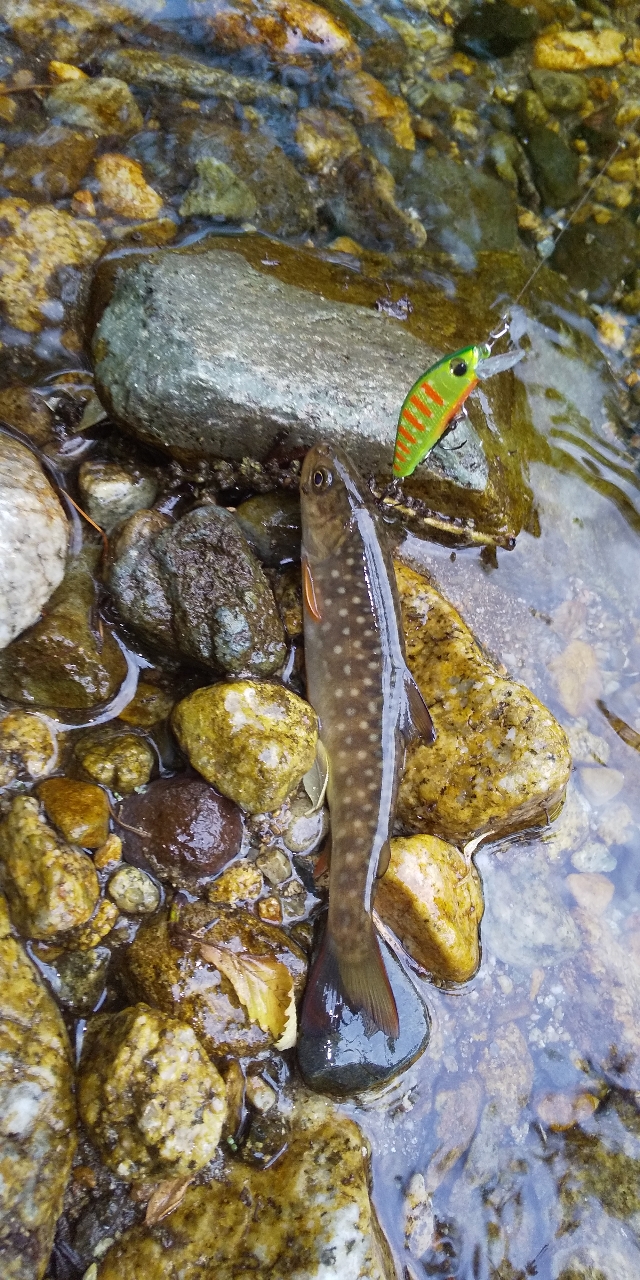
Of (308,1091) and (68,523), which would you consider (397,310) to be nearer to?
(68,523)

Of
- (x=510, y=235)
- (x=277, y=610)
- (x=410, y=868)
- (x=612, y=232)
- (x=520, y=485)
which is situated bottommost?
(x=410, y=868)

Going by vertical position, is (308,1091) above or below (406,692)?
below

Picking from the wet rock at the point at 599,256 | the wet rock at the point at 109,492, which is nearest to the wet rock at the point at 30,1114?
the wet rock at the point at 109,492

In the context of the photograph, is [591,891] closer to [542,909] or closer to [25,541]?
[542,909]

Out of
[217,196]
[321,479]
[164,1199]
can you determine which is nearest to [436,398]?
[321,479]

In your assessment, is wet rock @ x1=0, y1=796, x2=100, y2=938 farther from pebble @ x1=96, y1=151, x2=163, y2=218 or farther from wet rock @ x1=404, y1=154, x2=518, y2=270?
wet rock @ x1=404, y1=154, x2=518, y2=270

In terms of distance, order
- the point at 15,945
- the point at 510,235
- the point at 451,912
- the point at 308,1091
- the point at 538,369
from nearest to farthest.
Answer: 1. the point at 15,945
2. the point at 308,1091
3. the point at 451,912
4. the point at 538,369
5. the point at 510,235

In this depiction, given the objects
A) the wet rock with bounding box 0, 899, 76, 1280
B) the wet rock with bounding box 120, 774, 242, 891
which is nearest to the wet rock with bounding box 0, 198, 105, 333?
the wet rock with bounding box 120, 774, 242, 891

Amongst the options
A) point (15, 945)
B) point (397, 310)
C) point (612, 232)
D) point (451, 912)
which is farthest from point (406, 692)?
point (612, 232)

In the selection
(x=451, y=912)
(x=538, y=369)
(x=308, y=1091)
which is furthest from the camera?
(x=538, y=369)

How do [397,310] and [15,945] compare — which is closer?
[15,945]
